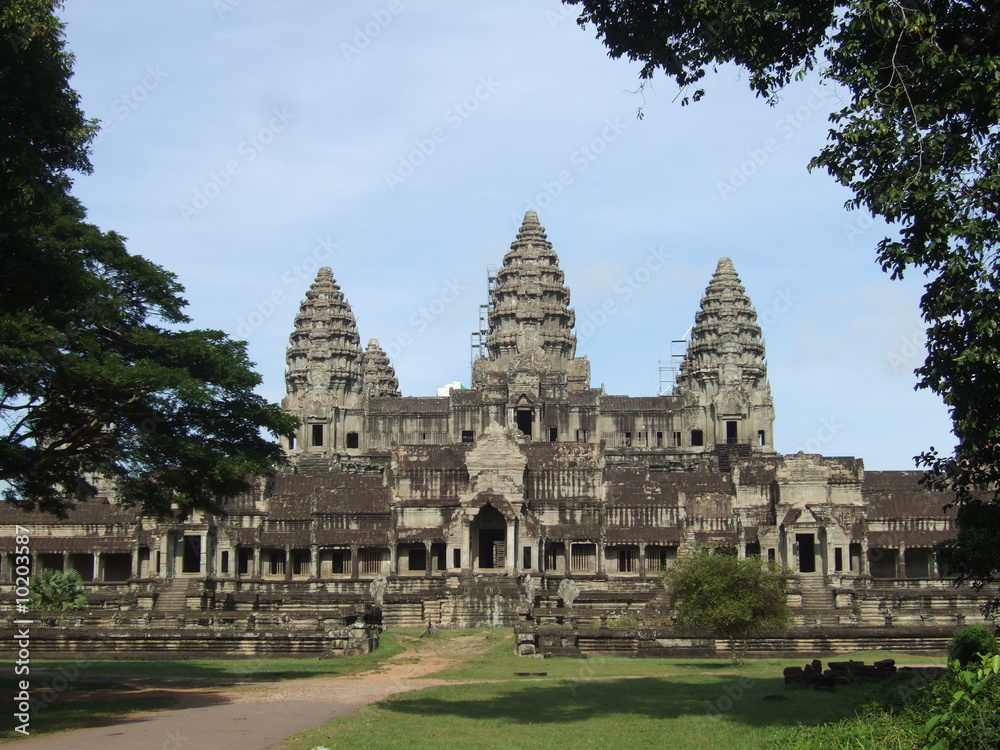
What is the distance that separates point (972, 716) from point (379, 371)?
117 metres

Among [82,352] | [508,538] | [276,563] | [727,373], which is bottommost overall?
[276,563]

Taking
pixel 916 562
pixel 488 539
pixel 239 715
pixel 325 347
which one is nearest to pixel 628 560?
pixel 488 539

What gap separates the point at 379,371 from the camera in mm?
129125

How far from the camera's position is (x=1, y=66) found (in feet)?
66.6

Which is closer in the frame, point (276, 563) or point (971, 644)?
point (971, 644)

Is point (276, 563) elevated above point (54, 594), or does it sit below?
above

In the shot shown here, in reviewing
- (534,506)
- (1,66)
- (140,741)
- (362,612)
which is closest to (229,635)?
(362,612)

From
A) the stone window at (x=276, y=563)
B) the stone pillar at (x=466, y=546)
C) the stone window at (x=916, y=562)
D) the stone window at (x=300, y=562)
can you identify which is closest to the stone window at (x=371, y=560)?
the stone window at (x=300, y=562)

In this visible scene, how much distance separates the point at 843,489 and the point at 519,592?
18.4 meters

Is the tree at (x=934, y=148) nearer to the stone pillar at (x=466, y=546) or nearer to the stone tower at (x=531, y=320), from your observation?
the stone pillar at (x=466, y=546)

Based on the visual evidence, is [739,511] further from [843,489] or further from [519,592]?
[519,592]

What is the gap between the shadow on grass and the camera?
69.6 ft

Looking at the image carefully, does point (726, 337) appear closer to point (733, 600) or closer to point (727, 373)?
point (727, 373)

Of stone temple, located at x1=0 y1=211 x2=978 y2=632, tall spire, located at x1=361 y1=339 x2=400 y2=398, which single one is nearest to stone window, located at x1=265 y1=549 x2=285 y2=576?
stone temple, located at x1=0 y1=211 x2=978 y2=632
